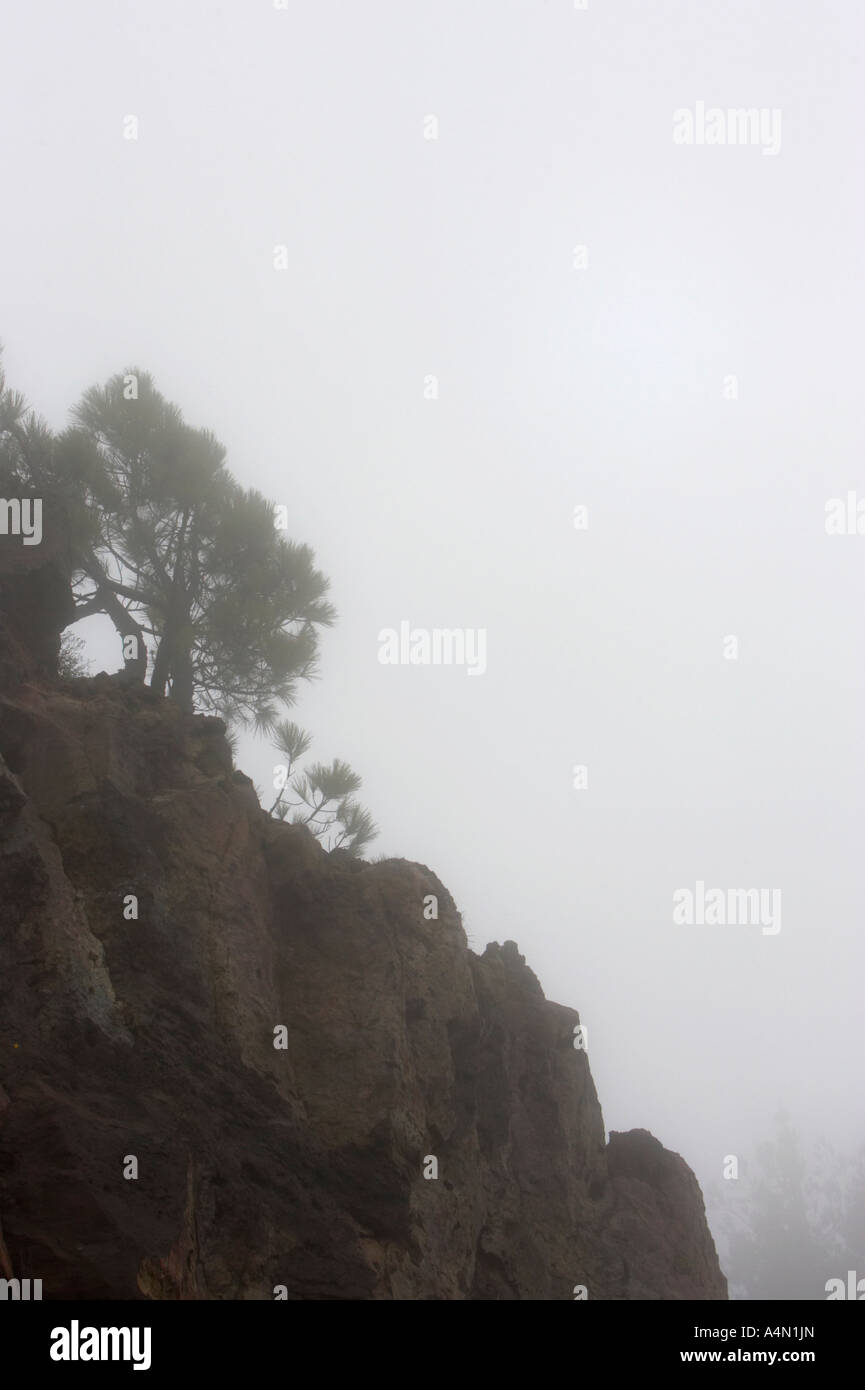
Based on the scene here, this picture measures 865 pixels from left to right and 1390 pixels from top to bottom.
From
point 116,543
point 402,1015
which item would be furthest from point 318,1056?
point 116,543

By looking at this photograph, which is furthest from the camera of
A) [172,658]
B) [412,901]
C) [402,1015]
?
[172,658]

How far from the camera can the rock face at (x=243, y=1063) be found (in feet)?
31.0

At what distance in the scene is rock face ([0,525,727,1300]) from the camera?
9.46m

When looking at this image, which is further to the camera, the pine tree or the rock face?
the pine tree

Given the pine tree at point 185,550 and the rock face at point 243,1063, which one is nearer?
A: the rock face at point 243,1063

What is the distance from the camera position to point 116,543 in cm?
1805

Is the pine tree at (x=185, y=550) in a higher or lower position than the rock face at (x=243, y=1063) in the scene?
higher

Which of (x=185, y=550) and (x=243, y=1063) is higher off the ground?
(x=185, y=550)

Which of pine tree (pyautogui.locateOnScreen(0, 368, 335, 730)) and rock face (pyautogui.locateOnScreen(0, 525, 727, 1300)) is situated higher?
pine tree (pyautogui.locateOnScreen(0, 368, 335, 730))

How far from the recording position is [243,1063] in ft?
38.6

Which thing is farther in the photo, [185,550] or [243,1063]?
[185,550]
